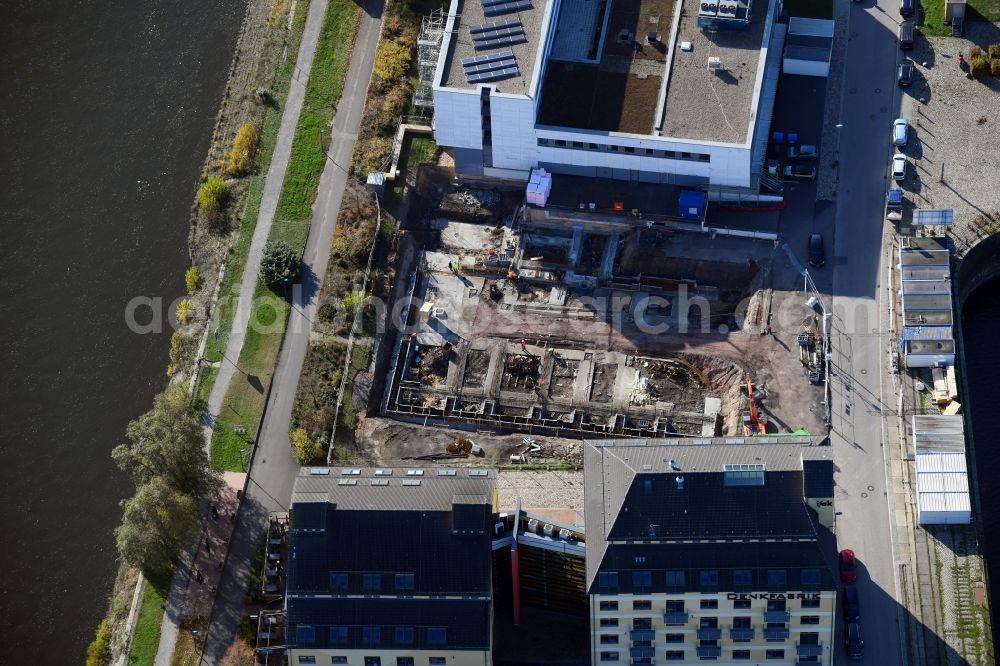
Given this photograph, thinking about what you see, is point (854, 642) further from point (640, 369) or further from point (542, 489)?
point (640, 369)

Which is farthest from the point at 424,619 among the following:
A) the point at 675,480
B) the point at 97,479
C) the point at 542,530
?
the point at 97,479

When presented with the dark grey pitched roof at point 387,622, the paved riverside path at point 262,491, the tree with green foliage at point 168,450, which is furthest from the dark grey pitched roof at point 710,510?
the tree with green foliage at point 168,450

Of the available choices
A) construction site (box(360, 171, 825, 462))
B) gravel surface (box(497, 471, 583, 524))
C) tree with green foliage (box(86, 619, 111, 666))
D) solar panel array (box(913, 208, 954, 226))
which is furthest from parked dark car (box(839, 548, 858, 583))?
tree with green foliage (box(86, 619, 111, 666))

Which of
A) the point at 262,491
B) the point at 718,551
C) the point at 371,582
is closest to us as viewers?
the point at 718,551

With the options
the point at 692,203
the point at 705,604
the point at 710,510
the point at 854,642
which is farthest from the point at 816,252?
the point at 705,604

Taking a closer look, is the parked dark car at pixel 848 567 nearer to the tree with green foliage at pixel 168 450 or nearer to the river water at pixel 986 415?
the river water at pixel 986 415

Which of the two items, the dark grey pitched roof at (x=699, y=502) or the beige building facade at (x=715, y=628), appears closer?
the dark grey pitched roof at (x=699, y=502)
